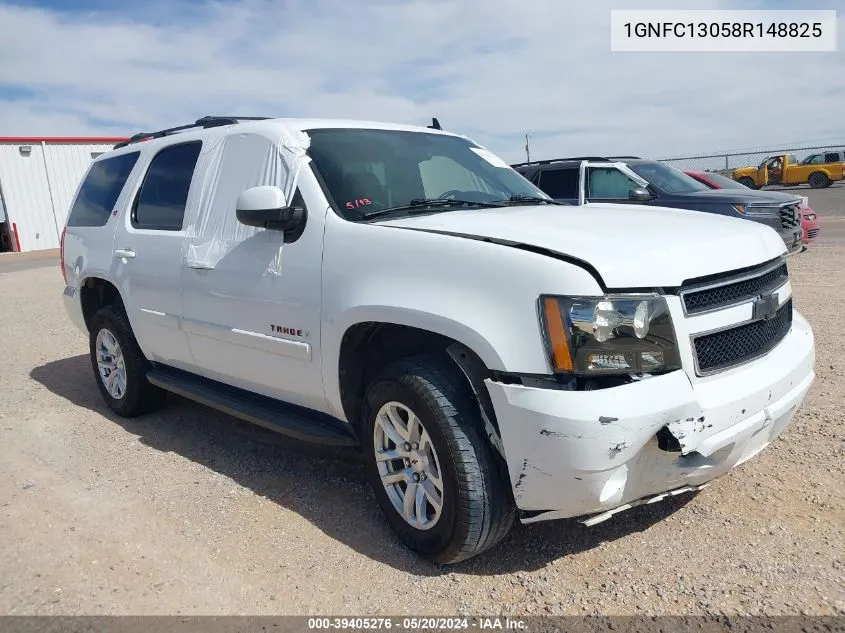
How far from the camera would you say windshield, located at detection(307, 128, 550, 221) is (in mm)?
3498

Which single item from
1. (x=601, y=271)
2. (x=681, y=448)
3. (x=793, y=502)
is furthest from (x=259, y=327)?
(x=793, y=502)

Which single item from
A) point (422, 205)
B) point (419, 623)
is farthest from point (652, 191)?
point (419, 623)

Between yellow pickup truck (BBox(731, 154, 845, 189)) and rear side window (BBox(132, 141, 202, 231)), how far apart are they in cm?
3214

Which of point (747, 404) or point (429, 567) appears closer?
point (747, 404)

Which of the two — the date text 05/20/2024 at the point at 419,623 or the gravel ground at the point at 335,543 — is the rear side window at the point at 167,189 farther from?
the date text 05/20/2024 at the point at 419,623

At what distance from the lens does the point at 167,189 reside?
456 cm

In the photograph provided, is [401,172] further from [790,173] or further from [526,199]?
[790,173]

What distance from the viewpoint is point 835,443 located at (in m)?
3.88

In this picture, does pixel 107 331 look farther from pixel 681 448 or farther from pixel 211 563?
pixel 681 448

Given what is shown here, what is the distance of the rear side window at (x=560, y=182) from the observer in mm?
9664

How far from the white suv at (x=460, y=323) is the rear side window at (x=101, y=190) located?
34.3 inches

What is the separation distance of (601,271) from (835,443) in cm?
240

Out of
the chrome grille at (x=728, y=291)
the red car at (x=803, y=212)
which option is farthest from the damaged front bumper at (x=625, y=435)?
the red car at (x=803, y=212)

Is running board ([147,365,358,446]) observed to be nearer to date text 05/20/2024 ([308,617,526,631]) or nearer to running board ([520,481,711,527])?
date text 05/20/2024 ([308,617,526,631])
